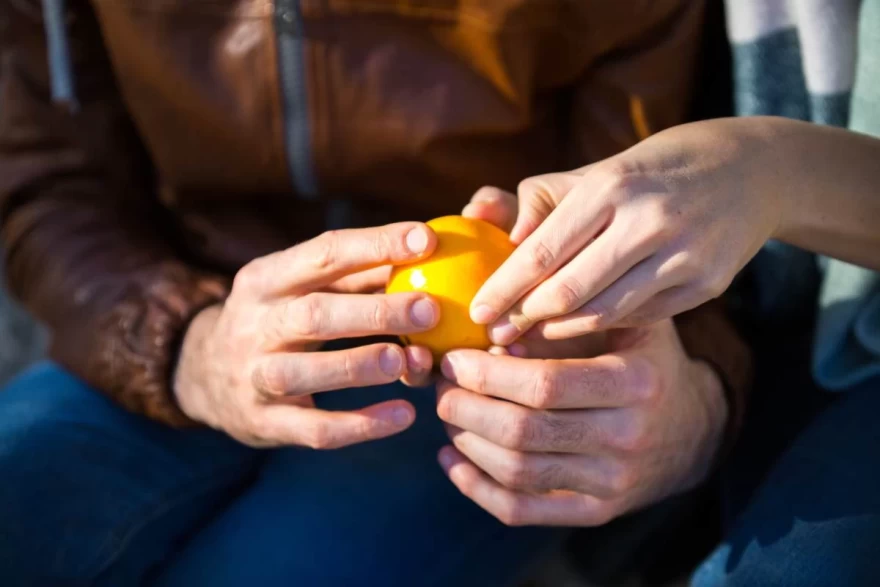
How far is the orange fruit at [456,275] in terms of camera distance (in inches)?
26.4

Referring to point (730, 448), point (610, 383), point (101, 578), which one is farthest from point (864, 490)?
point (101, 578)

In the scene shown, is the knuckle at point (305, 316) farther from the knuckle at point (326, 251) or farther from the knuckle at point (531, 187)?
the knuckle at point (531, 187)

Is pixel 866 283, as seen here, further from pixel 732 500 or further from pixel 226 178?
pixel 226 178

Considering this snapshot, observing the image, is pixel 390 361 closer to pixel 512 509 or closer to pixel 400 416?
pixel 400 416

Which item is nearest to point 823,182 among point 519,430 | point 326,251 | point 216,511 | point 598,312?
point 598,312

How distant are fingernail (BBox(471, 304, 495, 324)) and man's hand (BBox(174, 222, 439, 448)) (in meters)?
0.03

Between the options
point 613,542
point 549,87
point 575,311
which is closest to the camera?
point 575,311

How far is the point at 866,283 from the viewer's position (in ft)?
2.73

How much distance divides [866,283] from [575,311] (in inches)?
16.4

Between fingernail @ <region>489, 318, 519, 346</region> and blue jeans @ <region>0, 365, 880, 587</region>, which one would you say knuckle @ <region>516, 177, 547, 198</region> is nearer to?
fingernail @ <region>489, 318, 519, 346</region>

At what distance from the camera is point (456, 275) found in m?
0.67

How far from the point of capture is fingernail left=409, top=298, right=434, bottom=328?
65 cm

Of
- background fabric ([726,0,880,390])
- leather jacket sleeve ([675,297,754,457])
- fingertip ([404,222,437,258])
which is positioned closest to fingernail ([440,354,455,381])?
fingertip ([404,222,437,258])

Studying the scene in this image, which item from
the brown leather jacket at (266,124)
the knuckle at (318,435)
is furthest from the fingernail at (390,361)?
the brown leather jacket at (266,124)
